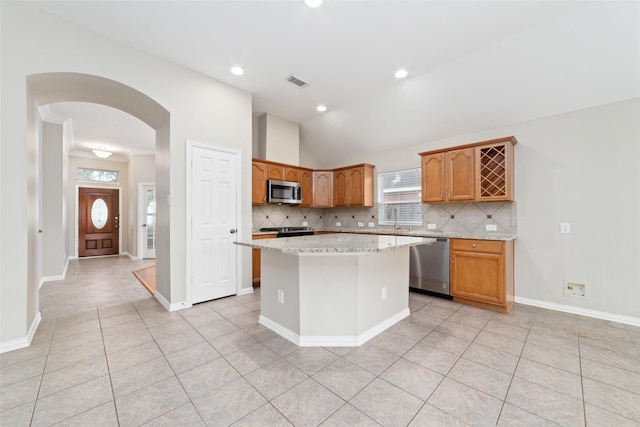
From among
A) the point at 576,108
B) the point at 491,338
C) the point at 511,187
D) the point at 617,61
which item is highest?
the point at 617,61

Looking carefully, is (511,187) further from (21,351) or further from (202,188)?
(21,351)

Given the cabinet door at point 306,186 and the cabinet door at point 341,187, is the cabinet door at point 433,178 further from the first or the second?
the cabinet door at point 306,186

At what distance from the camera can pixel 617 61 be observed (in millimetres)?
2666

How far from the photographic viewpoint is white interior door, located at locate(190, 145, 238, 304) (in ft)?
11.3

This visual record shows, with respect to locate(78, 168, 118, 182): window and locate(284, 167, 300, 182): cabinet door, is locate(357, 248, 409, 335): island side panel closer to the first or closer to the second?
locate(284, 167, 300, 182): cabinet door

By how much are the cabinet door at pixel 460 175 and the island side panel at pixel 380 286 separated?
134 centimetres

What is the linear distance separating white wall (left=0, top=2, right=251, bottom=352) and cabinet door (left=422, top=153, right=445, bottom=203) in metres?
2.78

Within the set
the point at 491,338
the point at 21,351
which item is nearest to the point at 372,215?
the point at 491,338

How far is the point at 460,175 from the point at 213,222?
3.50 metres

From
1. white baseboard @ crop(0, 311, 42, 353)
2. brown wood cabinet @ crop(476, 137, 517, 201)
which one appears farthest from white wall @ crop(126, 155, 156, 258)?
brown wood cabinet @ crop(476, 137, 517, 201)

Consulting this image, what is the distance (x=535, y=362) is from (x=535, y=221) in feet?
6.68

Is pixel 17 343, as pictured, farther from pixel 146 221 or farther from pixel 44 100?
pixel 146 221

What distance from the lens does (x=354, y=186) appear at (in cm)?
524

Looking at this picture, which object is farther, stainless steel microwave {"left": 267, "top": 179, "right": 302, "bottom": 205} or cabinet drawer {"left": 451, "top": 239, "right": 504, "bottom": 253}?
stainless steel microwave {"left": 267, "top": 179, "right": 302, "bottom": 205}
